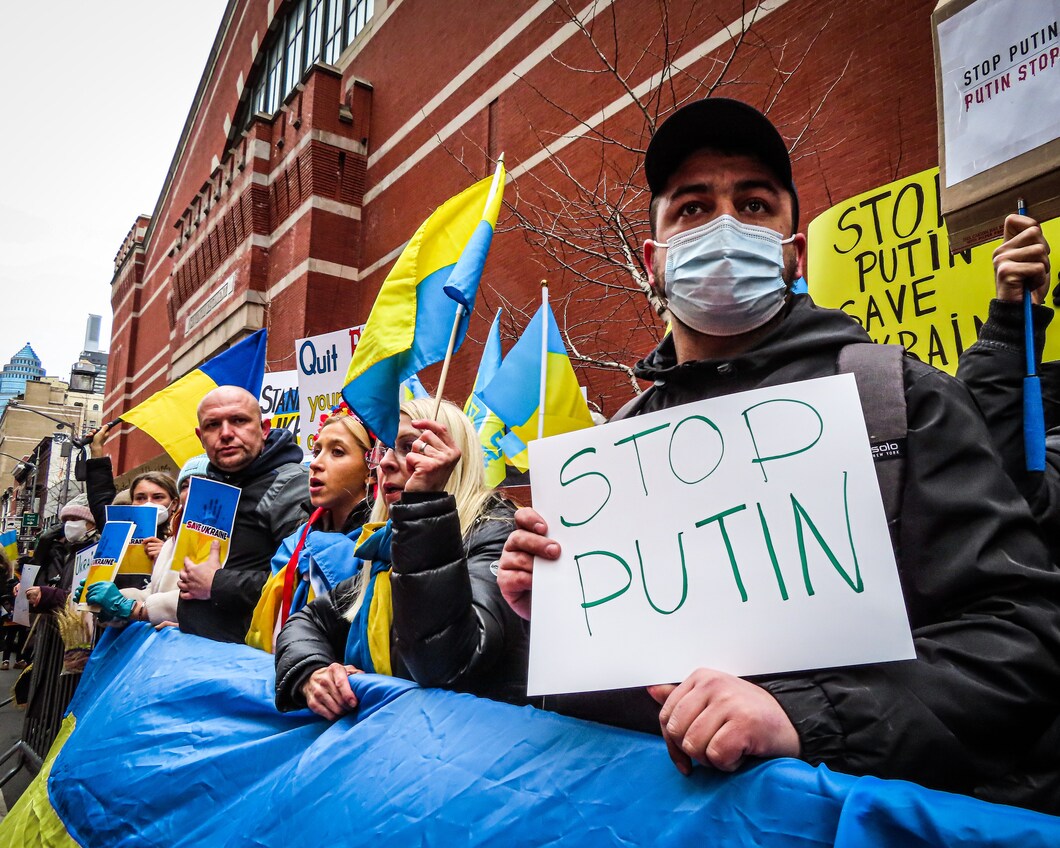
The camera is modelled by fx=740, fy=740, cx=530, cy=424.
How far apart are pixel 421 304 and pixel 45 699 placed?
13.6 feet

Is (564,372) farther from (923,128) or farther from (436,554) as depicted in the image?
(923,128)

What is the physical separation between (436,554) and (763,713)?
90cm

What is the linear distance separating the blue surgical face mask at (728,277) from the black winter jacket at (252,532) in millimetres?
2354

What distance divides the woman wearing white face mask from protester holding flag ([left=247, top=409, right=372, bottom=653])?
172 inches

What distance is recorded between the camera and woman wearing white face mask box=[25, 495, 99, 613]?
275 inches

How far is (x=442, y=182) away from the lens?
11875 mm

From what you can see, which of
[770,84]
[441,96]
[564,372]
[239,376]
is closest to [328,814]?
[564,372]

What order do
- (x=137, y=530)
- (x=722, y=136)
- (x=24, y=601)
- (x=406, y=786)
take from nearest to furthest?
(x=406, y=786)
(x=722, y=136)
(x=137, y=530)
(x=24, y=601)

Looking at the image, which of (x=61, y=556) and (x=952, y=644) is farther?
(x=61, y=556)

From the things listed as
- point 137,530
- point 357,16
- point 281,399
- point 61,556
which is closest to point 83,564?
point 137,530

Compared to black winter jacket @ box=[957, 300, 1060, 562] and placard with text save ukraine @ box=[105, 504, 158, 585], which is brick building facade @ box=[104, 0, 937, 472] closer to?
placard with text save ukraine @ box=[105, 504, 158, 585]

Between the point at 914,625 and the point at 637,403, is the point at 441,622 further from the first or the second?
the point at 914,625

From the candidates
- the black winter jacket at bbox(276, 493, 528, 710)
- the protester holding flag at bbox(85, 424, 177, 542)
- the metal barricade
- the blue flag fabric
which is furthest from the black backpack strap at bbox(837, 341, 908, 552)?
the metal barricade

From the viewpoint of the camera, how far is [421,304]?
2811 mm
